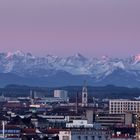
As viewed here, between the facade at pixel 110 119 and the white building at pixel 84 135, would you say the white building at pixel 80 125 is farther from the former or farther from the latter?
the white building at pixel 84 135

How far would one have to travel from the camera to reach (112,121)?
4587 inches

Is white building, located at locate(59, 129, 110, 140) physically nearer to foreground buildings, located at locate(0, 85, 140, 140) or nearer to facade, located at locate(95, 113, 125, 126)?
foreground buildings, located at locate(0, 85, 140, 140)

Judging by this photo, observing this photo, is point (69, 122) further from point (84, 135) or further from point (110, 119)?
point (84, 135)

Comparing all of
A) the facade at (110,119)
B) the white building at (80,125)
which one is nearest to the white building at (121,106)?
the facade at (110,119)

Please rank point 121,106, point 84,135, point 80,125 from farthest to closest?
point 121,106 → point 80,125 → point 84,135

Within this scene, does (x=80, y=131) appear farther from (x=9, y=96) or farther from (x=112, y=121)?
(x=9, y=96)

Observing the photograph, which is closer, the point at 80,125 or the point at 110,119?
the point at 80,125

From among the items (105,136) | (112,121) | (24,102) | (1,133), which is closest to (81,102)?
(24,102)

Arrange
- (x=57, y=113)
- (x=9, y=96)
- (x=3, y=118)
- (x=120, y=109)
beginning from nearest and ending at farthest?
(x=3, y=118) → (x=57, y=113) → (x=120, y=109) → (x=9, y=96)

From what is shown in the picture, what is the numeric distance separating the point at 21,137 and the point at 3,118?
28.4 m

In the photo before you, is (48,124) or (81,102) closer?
(48,124)

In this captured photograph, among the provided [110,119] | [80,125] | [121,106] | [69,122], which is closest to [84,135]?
[80,125]

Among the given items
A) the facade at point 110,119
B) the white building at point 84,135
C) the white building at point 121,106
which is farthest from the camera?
the white building at point 121,106

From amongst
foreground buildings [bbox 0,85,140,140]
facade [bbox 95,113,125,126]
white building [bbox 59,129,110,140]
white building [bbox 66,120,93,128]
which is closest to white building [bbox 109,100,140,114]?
A: foreground buildings [bbox 0,85,140,140]
